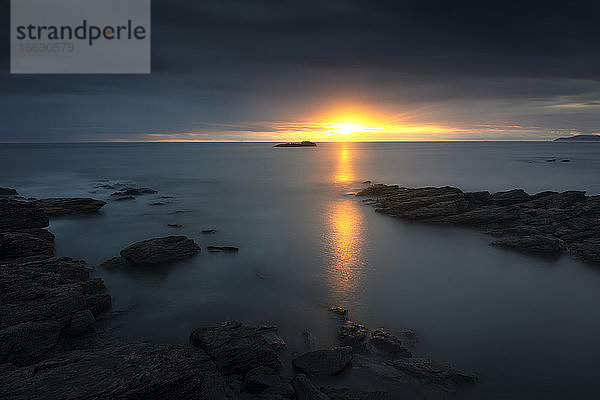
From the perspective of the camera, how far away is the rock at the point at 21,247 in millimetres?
15305

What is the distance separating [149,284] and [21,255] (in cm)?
616

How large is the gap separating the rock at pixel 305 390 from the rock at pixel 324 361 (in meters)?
0.95

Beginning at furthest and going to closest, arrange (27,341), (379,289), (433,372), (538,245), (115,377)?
(538,245) < (379,289) < (433,372) < (27,341) < (115,377)

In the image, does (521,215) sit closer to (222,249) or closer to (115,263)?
(222,249)

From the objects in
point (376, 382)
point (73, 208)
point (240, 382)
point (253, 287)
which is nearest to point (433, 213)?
point (253, 287)

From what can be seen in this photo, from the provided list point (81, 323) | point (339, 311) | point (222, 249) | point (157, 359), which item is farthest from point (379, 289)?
point (81, 323)

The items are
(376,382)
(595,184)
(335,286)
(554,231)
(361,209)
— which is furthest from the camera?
(595,184)

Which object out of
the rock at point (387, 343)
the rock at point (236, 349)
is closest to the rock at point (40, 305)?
the rock at point (236, 349)

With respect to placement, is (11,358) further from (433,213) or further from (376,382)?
(433,213)

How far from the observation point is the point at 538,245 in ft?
69.1

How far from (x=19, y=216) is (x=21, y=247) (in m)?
5.88

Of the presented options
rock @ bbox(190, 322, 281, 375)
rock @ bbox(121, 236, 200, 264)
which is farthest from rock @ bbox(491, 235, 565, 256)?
rock @ bbox(121, 236, 200, 264)

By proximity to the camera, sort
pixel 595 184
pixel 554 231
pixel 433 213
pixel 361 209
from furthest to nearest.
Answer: pixel 595 184, pixel 361 209, pixel 433 213, pixel 554 231

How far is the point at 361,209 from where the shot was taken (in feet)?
114
